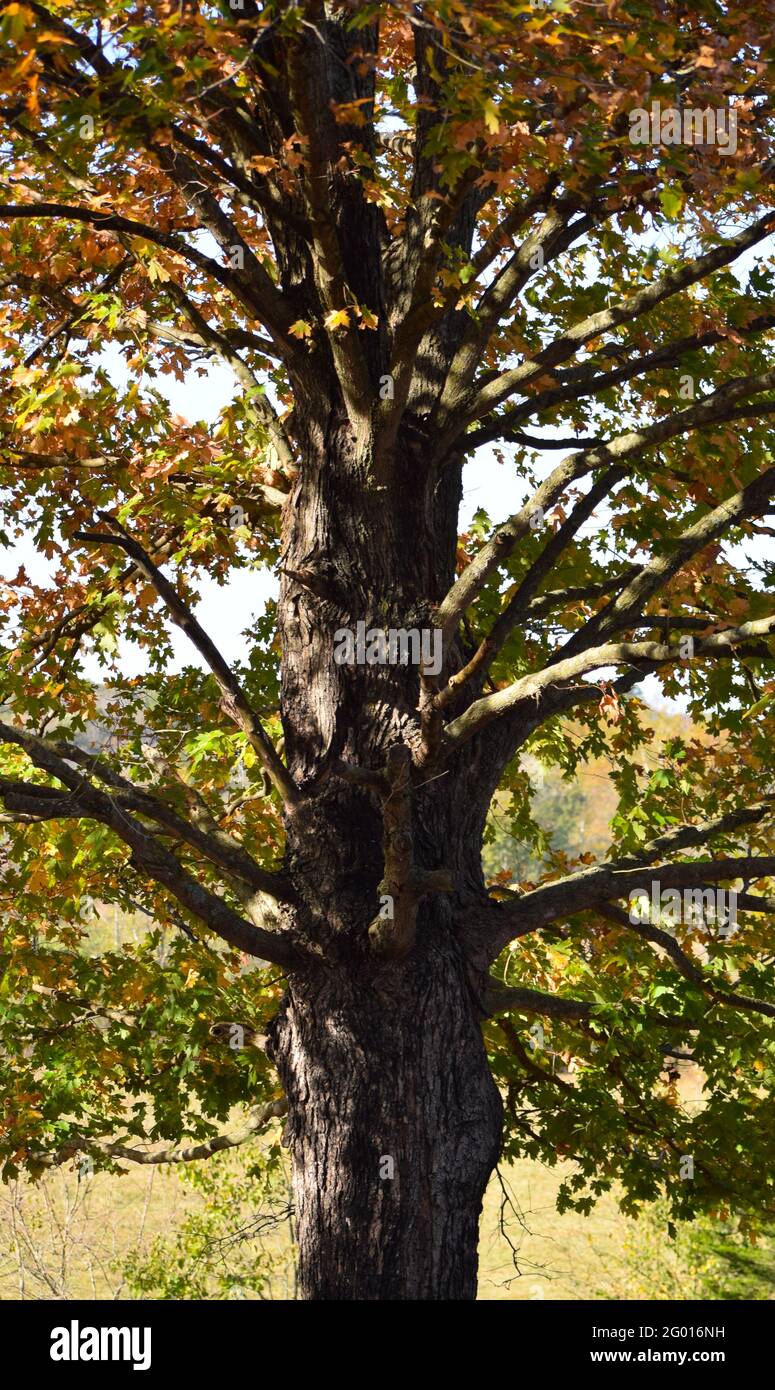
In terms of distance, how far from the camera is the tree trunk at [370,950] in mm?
5332

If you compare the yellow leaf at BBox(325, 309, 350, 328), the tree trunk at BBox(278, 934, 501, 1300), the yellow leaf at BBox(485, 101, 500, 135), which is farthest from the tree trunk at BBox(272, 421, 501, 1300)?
the yellow leaf at BBox(485, 101, 500, 135)

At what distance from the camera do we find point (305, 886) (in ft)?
19.2

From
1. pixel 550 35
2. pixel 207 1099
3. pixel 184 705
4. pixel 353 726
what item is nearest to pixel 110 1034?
pixel 207 1099

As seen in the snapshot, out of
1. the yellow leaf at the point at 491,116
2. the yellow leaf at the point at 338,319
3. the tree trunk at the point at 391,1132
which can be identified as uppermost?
the yellow leaf at the point at 338,319

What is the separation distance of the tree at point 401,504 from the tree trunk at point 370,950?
17mm

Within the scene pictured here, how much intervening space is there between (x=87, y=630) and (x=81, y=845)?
5.36ft

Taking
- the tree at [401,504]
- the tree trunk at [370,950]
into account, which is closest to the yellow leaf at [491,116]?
the tree at [401,504]

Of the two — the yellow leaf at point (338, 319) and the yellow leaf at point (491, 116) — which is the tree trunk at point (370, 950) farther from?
the yellow leaf at point (491, 116)

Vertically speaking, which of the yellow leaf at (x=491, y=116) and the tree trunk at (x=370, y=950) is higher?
the yellow leaf at (x=491, y=116)

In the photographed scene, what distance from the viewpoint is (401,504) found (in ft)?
20.2

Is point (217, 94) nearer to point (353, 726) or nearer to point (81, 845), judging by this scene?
point (353, 726)

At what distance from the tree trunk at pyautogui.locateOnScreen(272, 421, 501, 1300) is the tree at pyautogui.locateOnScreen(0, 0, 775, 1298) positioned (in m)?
0.02

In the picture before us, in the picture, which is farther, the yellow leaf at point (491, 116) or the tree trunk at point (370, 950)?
the tree trunk at point (370, 950)

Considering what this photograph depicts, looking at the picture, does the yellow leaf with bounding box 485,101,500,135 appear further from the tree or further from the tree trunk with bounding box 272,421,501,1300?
the tree trunk with bounding box 272,421,501,1300
